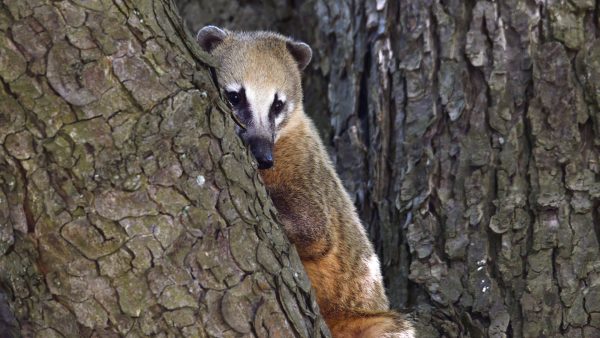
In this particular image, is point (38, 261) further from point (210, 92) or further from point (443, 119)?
point (443, 119)

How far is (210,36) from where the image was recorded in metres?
4.74

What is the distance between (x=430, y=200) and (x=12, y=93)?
7.69 feet

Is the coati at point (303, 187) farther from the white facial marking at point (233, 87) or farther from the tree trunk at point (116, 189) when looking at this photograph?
the tree trunk at point (116, 189)

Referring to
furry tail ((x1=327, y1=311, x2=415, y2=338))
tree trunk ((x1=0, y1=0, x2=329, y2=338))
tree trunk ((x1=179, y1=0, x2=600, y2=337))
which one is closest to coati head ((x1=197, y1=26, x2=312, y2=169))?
tree trunk ((x1=179, y1=0, x2=600, y2=337))

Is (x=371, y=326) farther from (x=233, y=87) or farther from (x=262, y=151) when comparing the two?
(x=233, y=87)

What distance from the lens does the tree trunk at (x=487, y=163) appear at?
401 centimetres

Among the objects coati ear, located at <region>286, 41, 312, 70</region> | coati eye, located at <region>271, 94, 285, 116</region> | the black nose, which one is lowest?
the black nose

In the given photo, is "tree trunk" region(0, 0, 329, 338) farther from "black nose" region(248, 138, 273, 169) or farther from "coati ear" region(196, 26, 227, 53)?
"coati ear" region(196, 26, 227, 53)

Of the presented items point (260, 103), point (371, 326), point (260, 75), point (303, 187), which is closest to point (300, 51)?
point (260, 75)

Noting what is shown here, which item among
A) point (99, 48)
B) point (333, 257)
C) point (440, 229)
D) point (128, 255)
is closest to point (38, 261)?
point (128, 255)

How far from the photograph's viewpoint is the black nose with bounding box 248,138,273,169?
153 inches

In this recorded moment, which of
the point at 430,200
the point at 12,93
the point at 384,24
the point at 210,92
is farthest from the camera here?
the point at 384,24

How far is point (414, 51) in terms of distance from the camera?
4566 millimetres

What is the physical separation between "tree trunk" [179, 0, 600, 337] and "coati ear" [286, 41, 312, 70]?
417mm
